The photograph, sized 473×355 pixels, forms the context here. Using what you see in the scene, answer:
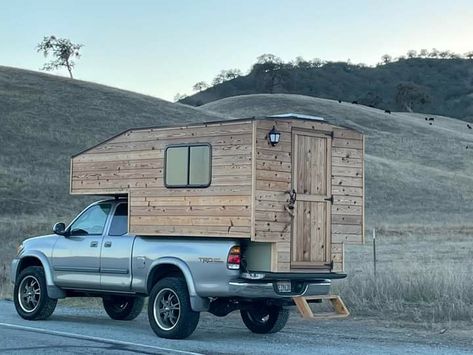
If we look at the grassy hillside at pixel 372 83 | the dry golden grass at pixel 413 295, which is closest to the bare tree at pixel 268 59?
the grassy hillside at pixel 372 83

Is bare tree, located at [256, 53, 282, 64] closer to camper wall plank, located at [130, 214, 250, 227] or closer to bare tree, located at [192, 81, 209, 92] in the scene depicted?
bare tree, located at [192, 81, 209, 92]

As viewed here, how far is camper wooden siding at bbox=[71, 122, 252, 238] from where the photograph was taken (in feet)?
39.0

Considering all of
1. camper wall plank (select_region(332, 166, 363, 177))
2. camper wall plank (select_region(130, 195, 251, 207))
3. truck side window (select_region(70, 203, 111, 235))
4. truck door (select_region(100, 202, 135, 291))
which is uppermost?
camper wall plank (select_region(332, 166, 363, 177))

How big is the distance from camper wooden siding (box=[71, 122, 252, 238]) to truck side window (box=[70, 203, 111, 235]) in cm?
32

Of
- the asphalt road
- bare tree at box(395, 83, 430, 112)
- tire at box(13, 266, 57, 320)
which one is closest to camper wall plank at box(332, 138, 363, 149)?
the asphalt road

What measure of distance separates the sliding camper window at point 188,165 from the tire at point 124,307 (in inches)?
116

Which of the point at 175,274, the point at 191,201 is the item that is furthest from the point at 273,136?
the point at 175,274

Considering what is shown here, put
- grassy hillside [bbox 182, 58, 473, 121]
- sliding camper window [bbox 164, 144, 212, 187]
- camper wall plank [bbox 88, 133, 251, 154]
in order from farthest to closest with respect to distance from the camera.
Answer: grassy hillside [bbox 182, 58, 473, 121] < sliding camper window [bbox 164, 144, 212, 187] < camper wall plank [bbox 88, 133, 251, 154]

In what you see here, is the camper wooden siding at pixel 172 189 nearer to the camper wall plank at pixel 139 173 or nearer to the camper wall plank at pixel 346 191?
the camper wall plank at pixel 139 173

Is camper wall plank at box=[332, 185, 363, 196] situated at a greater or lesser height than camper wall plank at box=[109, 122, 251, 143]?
lesser

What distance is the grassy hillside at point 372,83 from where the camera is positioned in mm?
146625

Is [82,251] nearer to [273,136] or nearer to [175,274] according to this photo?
[175,274]

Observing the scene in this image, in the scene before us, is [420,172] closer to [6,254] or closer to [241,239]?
[6,254]

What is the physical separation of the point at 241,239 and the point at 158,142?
2.07m
